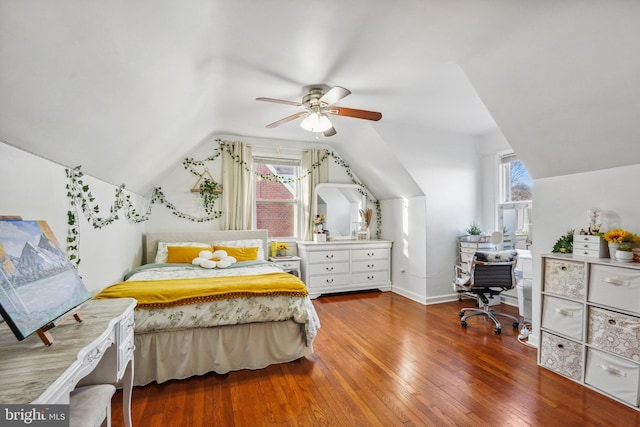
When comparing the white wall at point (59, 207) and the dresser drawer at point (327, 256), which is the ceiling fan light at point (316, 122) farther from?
the dresser drawer at point (327, 256)

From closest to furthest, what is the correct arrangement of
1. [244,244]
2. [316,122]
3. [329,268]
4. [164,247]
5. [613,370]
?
[613,370] → [316,122] → [164,247] → [244,244] → [329,268]

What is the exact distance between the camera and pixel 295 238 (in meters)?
5.18

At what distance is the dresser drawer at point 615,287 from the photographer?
6.73 feet

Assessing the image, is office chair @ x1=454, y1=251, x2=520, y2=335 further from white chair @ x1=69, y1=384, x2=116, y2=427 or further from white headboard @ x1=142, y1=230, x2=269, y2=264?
white chair @ x1=69, y1=384, x2=116, y2=427

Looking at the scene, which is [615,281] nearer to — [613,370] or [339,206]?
[613,370]

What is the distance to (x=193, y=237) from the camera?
4336mm

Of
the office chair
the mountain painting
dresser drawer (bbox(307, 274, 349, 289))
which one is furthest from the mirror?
the mountain painting

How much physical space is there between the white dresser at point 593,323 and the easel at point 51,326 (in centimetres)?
325

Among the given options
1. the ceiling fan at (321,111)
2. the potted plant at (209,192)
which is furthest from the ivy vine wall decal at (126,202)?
the ceiling fan at (321,111)

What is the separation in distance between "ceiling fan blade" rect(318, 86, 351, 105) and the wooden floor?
2.33 meters

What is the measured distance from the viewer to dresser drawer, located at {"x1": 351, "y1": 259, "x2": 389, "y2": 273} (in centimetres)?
498

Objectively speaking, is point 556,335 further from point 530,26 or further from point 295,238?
point 295,238

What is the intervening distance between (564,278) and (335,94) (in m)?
2.44

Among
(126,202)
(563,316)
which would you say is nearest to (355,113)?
(563,316)
